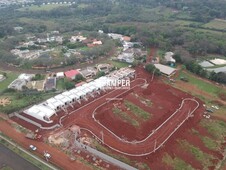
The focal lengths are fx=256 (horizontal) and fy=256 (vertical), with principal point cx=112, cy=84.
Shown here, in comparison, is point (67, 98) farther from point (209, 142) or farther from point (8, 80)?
point (209, 142)

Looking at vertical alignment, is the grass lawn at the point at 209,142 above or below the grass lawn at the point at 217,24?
above

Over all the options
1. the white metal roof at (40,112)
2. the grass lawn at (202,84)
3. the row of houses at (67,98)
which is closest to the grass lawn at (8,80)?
the white metal roof at (40,112)

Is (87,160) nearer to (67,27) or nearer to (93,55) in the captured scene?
(93,55)

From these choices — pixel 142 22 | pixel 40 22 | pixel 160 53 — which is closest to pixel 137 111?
pixel 160 53

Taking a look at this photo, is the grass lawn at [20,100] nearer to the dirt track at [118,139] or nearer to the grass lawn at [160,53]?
the dirt track at [118,139]

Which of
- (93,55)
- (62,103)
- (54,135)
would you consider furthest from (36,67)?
(54,135)

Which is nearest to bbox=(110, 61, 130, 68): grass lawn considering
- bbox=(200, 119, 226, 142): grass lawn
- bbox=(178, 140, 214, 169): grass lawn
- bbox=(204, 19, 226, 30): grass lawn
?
bbox=(200, 119, 226, 142): grass lawn

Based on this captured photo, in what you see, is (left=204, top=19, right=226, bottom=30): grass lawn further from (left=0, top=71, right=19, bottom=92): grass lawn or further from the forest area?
(left=0, top=71, right=19, bottom=92): grass lawn
